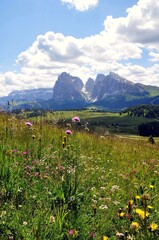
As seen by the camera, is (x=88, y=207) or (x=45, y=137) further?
(x=45, y=137)

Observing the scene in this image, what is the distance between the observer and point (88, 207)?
592cm

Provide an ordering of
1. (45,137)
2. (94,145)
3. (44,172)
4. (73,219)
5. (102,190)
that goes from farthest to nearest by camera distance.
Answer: (94,145) < (45,137) < (44,172) < (102,190) < (73,219)

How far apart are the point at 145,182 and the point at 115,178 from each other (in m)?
0.84

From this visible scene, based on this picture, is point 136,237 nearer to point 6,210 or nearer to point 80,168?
point 6,210

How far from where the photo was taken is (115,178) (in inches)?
316

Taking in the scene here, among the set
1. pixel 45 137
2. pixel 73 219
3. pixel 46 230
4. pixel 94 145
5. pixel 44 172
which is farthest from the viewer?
pixel 94 145

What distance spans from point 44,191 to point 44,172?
1328 mm

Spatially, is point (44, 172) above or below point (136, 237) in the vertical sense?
above

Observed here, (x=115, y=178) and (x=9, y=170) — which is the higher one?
(x=9, y=170)

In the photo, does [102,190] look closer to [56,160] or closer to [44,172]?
[44,172]

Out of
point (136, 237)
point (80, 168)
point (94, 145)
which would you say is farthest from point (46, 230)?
point (94, 145)

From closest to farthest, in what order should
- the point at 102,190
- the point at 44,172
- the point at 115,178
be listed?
1. the point at 102,190
2. the point at 44,172
3. the point at 115,178

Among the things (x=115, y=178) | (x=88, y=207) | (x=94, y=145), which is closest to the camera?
(x=88, y=207)

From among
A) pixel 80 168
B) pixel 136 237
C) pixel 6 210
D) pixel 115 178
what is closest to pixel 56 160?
pixel 80 168
